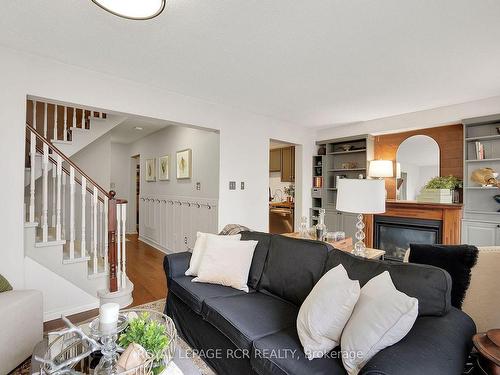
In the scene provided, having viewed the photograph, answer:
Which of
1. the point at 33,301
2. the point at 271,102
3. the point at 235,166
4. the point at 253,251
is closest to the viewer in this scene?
the point at 33,301

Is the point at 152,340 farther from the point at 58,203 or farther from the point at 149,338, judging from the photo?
the point at 58,203

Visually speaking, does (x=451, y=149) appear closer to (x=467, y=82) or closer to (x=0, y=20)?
(x=467, y=82)

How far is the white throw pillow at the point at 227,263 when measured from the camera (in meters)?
2.15

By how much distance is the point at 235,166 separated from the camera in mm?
4023

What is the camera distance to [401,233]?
4375mm

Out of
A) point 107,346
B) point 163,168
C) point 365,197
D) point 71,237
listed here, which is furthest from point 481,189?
point 163,168

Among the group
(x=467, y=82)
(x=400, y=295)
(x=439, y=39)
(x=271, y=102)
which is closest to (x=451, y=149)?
(x=467, y=82)

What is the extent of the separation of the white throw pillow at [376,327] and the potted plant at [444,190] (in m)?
3.39

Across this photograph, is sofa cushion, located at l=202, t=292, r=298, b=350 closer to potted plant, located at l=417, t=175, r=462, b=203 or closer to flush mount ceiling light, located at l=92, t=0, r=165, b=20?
flush mount ceiling light, located at l=92, t=0, r=165, b=20

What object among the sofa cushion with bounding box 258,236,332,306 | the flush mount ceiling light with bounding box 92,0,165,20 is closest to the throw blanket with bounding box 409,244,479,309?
the sofa cushion with bounding box 258,236,332,306

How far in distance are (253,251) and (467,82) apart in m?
2.99

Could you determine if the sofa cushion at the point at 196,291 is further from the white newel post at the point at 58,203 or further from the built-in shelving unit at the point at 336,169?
the built-in shelving unit at the point at 336,169

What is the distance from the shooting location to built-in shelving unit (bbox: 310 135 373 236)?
4.84 metres

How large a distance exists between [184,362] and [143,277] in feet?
8.61
